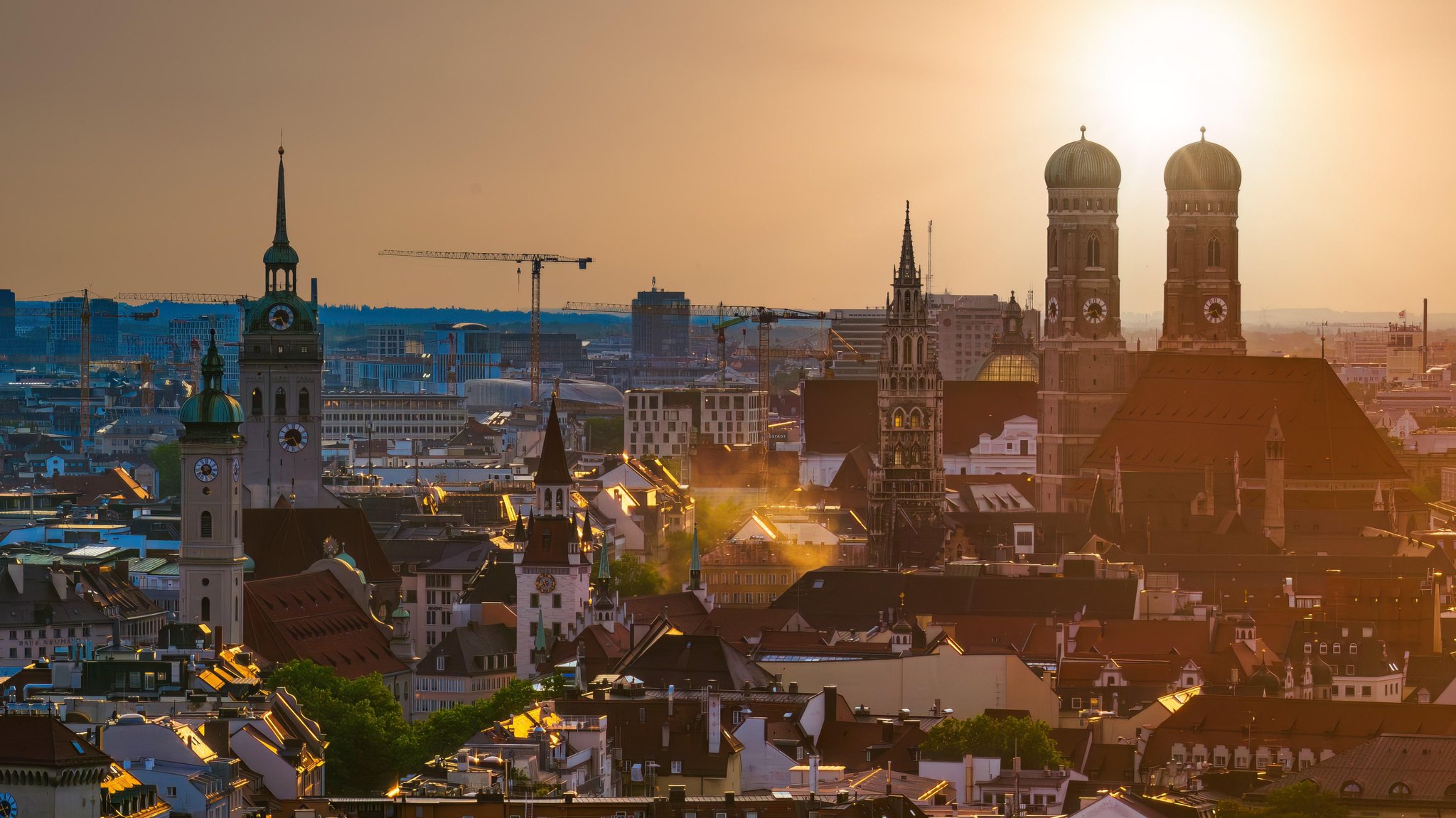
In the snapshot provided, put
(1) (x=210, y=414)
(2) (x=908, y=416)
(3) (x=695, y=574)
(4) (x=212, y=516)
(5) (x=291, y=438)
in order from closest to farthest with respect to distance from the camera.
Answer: (4) (x=212, y=516), (1) (x=210, y=414), (3) (x=695, y=574), (5) (x=291, y=438), (2) (x=908, y=416)

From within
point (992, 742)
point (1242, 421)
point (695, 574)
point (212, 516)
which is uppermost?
point (1242, 421)

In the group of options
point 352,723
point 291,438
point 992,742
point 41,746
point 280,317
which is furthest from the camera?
point 280,317

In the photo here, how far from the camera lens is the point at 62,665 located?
10731cm

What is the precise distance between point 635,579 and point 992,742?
211 feet

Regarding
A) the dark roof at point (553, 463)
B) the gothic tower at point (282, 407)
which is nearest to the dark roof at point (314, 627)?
the dark roof at point (553, 463)

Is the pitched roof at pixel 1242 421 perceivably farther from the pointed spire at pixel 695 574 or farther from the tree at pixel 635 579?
the pointed spire at pixel 695 574

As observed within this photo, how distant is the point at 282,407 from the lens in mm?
161625

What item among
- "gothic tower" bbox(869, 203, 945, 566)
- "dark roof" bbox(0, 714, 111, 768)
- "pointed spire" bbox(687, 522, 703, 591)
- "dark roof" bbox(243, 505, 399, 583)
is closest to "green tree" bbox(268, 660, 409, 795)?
"dark roof" bbox(243, 505, 399, 583)

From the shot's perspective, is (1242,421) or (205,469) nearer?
(205,469)

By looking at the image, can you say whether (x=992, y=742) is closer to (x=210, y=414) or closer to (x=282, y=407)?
(x=210, y=414)

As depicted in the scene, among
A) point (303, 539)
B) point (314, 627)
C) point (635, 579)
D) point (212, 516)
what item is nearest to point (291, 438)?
point (303, 539)

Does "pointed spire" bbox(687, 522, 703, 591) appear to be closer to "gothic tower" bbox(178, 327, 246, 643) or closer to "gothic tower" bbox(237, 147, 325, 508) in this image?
"gothic tower" bbox(237, 147, 325, 508)

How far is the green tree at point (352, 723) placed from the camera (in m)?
110

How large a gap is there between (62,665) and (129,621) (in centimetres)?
4020
